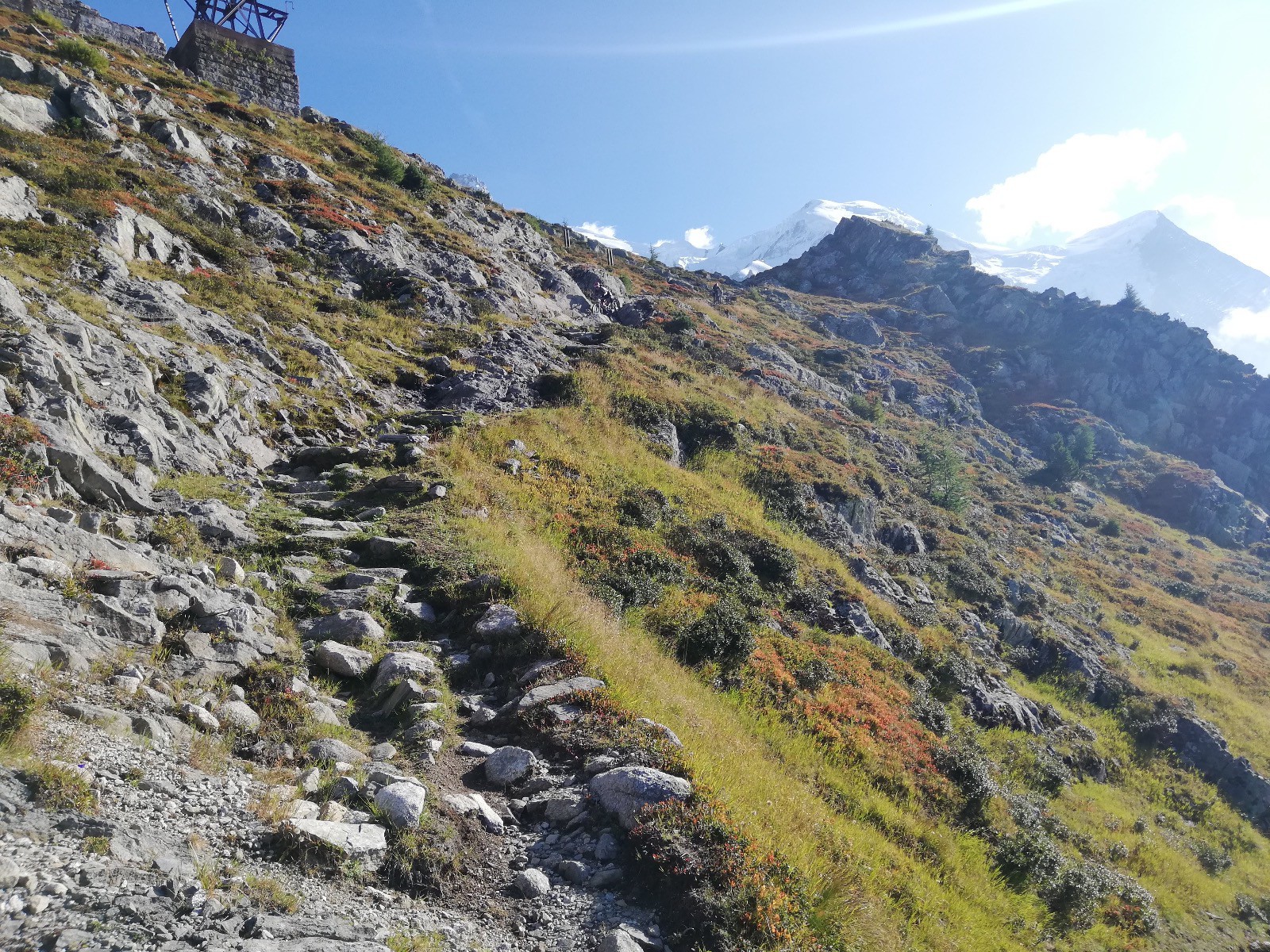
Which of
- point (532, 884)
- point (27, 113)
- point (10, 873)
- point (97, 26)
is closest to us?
point (10, 873)

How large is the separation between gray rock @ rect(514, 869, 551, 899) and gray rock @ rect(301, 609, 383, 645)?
429 centimetres

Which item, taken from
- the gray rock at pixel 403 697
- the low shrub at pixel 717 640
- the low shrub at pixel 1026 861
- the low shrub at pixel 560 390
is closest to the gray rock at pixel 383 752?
the gray rock at pixel 403 697

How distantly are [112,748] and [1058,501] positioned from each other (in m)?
64.7

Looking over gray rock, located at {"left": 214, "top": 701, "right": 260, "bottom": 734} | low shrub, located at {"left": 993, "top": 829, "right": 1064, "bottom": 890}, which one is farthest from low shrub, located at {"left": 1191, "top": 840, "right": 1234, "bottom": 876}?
gray rock, located at {"left": 214, "top": 701, "right": 260, "bottom": 734}

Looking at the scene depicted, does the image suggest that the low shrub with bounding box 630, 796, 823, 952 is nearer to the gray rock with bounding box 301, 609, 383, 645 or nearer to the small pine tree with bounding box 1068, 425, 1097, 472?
the gray rock with bounding box 301, 609, 383, 645

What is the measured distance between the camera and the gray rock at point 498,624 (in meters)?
8.64

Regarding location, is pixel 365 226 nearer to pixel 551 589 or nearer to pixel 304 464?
pixel 304 464

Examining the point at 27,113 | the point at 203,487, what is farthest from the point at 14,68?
the point at 203,487

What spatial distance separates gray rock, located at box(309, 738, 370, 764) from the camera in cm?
569

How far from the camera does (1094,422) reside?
7462cm

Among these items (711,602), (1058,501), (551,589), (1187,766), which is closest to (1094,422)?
(1058,501)

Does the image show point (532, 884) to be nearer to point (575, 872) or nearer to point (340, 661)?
point (575, 872)

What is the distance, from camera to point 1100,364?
87250 mm

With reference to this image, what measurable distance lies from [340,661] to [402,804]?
296 centimetres
